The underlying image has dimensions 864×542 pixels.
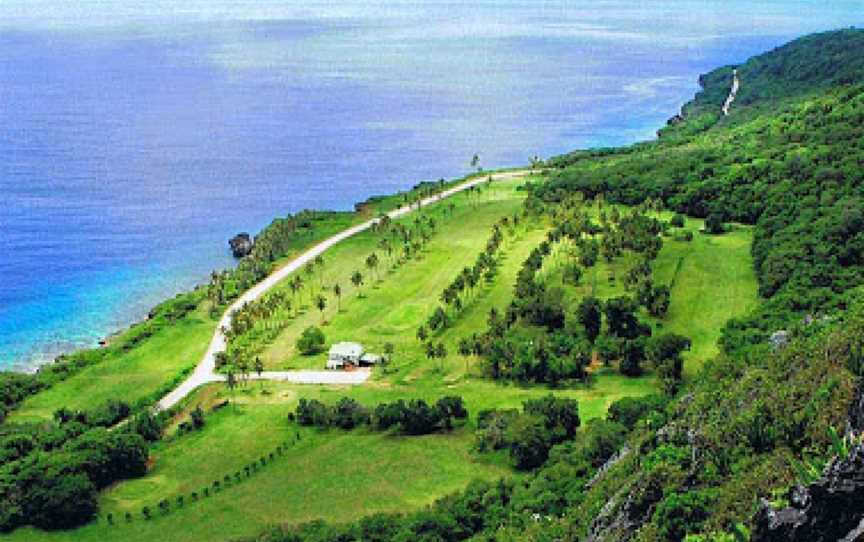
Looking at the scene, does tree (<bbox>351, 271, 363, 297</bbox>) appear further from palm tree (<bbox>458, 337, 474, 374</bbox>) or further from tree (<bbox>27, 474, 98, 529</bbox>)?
tree (<bbox>27, 474, 98, 529</bbox>)

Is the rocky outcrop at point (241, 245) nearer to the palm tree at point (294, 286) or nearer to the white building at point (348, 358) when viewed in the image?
the palm tree at point (294, 286)

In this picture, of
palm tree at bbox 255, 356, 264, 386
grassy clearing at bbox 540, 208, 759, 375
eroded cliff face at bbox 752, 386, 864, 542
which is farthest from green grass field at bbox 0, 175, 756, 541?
eroded cliff face at bbox 752, 386, 864, 542

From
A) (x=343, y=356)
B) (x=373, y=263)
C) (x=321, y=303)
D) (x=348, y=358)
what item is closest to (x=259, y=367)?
(x=343, y=356)

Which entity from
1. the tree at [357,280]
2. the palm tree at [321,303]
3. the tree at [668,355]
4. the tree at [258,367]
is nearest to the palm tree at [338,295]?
the palm tree at [321,303]

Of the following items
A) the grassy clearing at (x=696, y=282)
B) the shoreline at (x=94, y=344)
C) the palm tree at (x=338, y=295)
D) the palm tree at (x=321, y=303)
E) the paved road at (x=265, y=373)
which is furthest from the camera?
the palm tree at (x=338, y=295)

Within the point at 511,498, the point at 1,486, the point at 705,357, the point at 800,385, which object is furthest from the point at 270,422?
the point at 800,385
